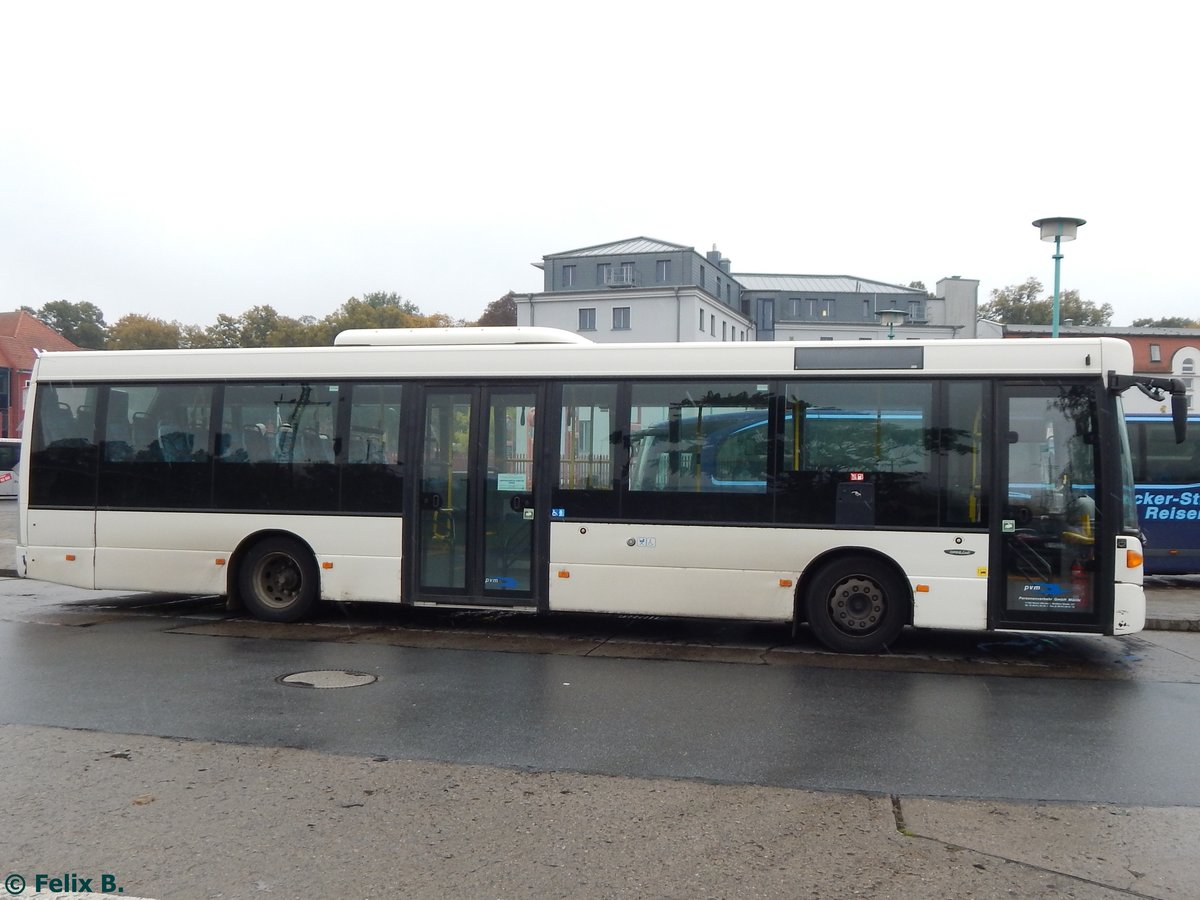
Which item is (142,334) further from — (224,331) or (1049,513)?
(1049,513)

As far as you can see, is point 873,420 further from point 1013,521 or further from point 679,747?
point 679,747

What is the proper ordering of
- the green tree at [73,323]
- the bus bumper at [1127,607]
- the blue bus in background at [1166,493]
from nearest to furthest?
1. the bus bumper at [1127,607]
2. the blue bus in background at [1166,493]
3. the green tree at [73,323]

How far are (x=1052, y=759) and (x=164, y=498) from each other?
9370 millimetres

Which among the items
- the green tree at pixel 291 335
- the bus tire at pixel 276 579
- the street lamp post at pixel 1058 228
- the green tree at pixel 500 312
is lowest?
the bus tire at pixel 276 579

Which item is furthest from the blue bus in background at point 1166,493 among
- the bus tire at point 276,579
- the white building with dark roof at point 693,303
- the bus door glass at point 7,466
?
the white building with dark roof at point 693,303

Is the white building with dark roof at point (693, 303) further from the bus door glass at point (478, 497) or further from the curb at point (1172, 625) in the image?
the bus door glass at point (478, 497)

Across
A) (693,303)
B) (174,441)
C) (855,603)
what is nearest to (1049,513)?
(855,603)

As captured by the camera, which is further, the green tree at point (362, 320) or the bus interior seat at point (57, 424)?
the green tree at point (362, 320)

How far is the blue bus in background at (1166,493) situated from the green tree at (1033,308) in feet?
236

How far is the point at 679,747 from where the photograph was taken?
255 inches

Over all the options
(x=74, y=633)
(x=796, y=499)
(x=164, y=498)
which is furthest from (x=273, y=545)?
(x=796, y=499)

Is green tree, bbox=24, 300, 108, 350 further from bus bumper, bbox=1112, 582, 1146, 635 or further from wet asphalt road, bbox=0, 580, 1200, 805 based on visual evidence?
bus bumper, bbox=1112, 582, 1146, 635

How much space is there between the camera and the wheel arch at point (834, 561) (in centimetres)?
945

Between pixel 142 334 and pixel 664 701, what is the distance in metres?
86.1
